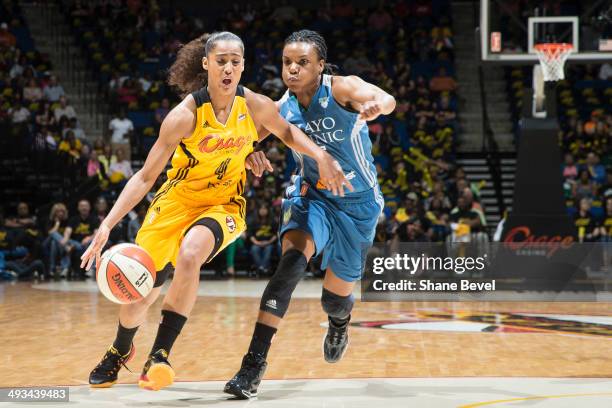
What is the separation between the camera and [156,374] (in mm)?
4832

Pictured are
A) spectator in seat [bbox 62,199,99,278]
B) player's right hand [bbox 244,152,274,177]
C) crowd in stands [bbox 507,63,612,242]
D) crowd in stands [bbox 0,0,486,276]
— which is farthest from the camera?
crowd in stands [bbox 0,0,486,276]

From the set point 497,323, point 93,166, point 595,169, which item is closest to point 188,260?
point 497,323

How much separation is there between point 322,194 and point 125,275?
1335mm

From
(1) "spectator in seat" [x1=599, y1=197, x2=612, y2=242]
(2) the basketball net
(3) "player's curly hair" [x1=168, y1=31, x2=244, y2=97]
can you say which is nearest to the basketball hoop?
(2) the basketball net

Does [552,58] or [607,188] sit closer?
[552,58]

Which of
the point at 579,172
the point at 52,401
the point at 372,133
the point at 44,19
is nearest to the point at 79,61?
the point at 44,19

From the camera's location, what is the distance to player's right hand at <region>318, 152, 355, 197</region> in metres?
5.14

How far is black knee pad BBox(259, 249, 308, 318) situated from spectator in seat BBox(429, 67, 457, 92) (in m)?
14.5

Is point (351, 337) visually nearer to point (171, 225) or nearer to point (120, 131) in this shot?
point (171, 225)

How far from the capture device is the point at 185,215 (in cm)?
538

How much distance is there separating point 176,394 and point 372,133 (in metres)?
12.9

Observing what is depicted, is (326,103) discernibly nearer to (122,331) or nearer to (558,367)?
(122,331)

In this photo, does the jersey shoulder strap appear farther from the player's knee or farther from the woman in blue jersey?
the player's knee

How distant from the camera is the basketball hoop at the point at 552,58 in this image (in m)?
12.9
